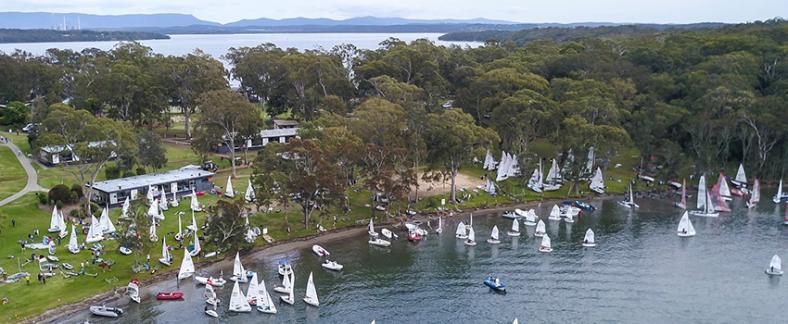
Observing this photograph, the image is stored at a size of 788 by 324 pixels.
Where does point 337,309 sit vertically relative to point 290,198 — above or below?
below

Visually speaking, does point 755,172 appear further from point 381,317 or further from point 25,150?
point 25,150

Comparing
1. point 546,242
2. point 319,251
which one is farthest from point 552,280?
point 319,251

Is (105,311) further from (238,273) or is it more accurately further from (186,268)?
(238,273)

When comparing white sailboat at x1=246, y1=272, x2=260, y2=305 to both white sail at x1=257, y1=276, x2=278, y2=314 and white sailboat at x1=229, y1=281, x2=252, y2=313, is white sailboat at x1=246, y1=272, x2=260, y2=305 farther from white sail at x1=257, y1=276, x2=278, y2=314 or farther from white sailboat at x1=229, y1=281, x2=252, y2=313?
white sailboat at x1=229, y1=281, x2=252, y2=313

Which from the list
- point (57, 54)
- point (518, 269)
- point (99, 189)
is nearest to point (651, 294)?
point (518, 269)

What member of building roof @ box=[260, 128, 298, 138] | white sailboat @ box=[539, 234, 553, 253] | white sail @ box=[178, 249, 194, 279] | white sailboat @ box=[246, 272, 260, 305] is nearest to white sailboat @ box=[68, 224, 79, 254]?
white sail @ box=[178, 249, 194, 279]

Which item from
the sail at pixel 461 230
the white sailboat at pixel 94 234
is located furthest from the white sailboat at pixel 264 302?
the sail at pixel 461 230
